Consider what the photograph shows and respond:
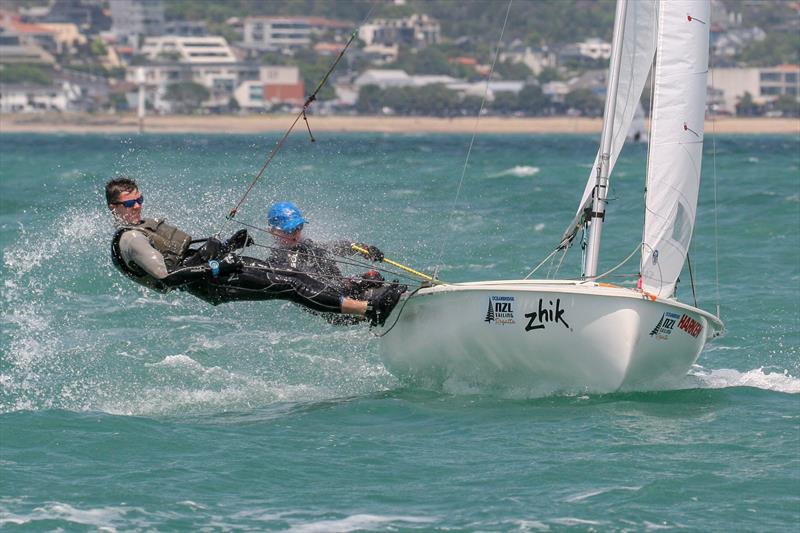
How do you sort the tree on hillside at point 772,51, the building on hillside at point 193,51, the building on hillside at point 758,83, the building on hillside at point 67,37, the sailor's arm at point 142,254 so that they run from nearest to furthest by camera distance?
the sailor's arm at point 142,254 < the building on hillside at point 758,83 < the building on hillside at point 193,51 < the tree on hillside at point 772,51 < the building on hillside at point 67,37

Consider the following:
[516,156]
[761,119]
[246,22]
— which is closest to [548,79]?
[761,119]

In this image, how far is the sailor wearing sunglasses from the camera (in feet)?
28.8

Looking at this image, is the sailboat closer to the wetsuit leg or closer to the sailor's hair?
the wetsuit leg

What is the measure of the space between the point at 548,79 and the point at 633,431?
128m

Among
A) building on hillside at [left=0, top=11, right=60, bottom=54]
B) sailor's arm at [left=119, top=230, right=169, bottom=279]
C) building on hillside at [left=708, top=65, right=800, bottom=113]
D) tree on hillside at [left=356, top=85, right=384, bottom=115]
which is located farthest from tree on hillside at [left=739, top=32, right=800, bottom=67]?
Result: sailor's arm at [left=119, top=230, right=169, bottom=279]

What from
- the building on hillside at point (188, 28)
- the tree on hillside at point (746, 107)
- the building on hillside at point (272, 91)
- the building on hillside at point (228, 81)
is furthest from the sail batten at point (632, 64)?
the building on hillside at point (188, 28)

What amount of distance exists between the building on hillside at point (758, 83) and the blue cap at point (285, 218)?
12073cm

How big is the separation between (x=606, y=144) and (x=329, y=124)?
100 meters

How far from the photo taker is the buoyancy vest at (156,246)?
8.79m

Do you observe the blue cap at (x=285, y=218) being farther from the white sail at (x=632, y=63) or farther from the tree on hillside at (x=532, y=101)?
the tree on hillside at (x=532, y=101)

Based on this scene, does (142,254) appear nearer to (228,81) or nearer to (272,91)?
(272,91)

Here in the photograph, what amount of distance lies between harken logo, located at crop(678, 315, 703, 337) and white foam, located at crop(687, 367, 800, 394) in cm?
65

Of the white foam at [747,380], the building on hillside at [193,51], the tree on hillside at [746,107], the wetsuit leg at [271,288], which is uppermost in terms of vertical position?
A: the building on hillside at [193,51]

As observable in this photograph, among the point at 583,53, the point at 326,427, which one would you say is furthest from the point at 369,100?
the point at 326,427
